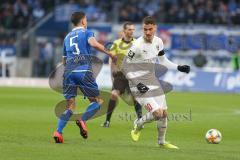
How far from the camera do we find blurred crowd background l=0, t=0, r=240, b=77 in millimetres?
37656

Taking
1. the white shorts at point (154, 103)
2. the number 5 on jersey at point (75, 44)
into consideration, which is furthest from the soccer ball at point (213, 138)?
the number 5 on jersey at point (75, 44)

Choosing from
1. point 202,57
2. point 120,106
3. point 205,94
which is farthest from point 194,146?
point 202,57

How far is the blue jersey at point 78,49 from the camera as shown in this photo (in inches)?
526

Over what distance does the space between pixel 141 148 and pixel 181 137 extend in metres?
2.76

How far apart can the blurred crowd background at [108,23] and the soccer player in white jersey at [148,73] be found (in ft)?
74.4

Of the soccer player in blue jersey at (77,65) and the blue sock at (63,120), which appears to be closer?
the blue sock at (63,120)

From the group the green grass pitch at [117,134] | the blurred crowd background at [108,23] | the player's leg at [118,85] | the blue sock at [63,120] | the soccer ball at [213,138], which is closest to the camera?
the green grass pitch at [117,134]

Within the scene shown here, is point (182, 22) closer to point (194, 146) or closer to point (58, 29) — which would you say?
point (58, 29)

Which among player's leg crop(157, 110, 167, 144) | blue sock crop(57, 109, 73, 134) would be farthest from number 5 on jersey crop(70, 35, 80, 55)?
player's leg crop(157, 110, 167, 144)

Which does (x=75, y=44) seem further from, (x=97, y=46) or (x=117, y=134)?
(x=117, y=134)

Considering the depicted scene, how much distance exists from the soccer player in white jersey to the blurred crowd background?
22.7 metres

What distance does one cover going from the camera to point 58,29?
41.4 metres

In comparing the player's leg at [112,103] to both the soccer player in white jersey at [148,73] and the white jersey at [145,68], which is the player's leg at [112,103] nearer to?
the soccer player in white jersey at [148,73]

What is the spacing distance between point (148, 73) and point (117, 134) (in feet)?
7.60
